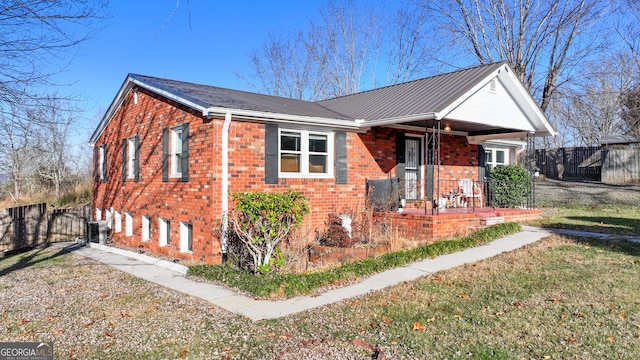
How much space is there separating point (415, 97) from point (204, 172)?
620 centimetres

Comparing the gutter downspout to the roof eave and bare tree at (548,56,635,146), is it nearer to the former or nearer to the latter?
the roof eave

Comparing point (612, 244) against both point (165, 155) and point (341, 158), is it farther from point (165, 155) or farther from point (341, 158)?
point (165, 155)

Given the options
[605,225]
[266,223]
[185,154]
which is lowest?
[605,225]

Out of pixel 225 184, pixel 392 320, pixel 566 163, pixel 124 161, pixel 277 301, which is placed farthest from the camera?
pixel 566 163

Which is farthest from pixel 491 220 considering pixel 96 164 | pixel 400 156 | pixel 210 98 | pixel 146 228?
pixel 96 164

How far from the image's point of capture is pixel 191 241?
1038cm

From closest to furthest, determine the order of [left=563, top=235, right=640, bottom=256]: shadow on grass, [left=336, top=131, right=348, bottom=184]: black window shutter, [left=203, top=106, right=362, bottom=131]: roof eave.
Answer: [left=563, top=235, right=640, bottom=256]: shadow on grass, [left=203, top=106, right=362, bottom=131]: roof eave, [left=336, top=131, right=348, bottom=184]: black window shutter

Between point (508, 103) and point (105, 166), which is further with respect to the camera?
point (105, 166)

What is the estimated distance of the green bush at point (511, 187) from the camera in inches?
531

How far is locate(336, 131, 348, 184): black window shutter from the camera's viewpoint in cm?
1112

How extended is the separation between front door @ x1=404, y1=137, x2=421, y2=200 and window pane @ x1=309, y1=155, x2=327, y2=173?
2.96 meters

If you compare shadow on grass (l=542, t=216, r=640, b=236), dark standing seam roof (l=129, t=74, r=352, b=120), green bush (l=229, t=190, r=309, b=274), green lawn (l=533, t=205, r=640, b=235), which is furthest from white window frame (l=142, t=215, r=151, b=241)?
shadow on grass (l=542, t=216, r=640, b=236)

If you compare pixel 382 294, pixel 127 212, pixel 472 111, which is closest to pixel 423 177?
pixel 472 111

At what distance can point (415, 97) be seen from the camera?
1201 cm
